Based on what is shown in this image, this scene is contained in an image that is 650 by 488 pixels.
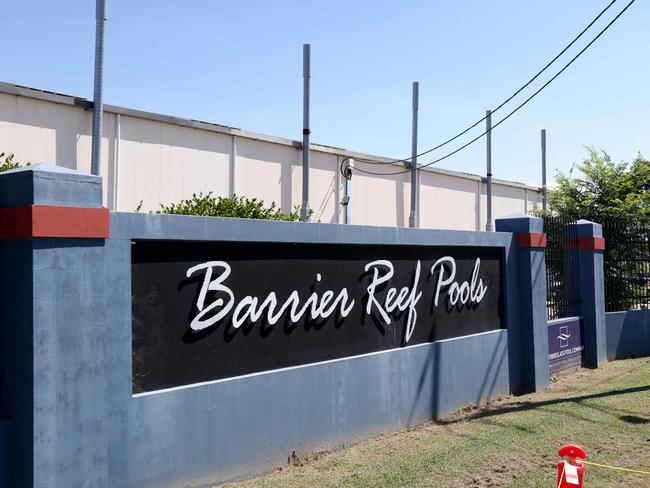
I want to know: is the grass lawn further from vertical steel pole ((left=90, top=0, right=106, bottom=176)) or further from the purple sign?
vertical steel pole ((left=90, top=0, right=106, bottom=176))

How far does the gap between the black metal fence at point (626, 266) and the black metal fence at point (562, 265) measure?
5.96 ft

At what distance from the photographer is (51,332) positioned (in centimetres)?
509

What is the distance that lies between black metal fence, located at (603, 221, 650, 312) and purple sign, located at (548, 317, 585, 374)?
2134 millimetres

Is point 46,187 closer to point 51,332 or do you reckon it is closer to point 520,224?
point 51,332

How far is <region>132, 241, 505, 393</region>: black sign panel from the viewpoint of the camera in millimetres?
6133

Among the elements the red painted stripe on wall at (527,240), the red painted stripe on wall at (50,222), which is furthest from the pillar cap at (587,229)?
the red painted stripe on wall at (50,222)

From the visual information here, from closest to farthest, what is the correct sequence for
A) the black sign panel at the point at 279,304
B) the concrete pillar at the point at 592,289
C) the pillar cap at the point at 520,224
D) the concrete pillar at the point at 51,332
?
1. the concrete pillar at the point at 51,332
2. the black sign panel at the point at 279,304
3. the pillar cap at the point at 520,224
4. the concrete pillar at the point at 592,289

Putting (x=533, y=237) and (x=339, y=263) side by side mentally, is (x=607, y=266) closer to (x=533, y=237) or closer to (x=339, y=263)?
(x=533, y=237)

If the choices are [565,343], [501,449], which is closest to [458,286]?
[501,449]

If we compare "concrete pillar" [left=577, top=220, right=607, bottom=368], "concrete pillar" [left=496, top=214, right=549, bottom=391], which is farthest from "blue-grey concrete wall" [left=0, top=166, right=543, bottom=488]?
"concrete pillar" [left=577, top=220, right=607, bottom=368]

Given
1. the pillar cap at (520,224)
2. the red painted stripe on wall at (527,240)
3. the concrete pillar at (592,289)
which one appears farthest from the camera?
the concrete pillar at (592,289)

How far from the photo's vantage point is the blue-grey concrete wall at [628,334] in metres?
14.7

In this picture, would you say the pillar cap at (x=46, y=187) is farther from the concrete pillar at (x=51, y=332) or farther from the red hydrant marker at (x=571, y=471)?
the red hydrant marker at (x=571, y=471)

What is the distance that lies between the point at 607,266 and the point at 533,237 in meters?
5.10
